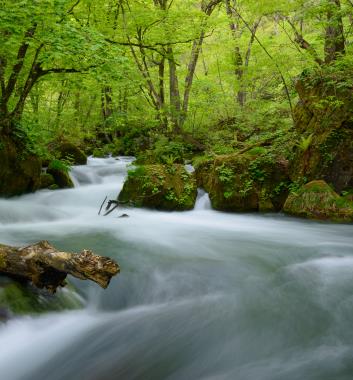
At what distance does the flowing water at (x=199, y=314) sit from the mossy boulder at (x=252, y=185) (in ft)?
6.22

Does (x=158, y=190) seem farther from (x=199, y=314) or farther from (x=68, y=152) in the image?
(x=68, y=152)

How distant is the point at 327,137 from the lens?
8.67 m

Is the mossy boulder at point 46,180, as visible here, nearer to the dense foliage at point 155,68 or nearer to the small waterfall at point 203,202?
the dense foliage at point 155,68

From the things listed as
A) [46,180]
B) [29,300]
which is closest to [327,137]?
[29,300]

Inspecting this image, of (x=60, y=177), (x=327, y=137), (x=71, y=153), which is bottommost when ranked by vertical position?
(x=60, y=177)

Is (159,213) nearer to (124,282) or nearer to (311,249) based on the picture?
(311,249)

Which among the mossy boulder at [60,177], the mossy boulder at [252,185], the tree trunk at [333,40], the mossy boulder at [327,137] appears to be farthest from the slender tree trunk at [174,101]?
the mossy boulder at [327,137]

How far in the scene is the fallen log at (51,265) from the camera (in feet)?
9.97

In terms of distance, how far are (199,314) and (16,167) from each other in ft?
23.7

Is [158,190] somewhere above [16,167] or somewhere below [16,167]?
below

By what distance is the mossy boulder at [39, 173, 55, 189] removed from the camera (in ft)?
36.0

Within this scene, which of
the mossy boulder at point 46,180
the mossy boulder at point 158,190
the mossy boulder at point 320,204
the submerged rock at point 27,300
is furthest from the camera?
the mossy boulder at point 46,180

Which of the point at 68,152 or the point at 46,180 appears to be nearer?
the point at 46,180

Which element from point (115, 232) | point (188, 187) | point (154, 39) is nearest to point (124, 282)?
point (115, 232)
